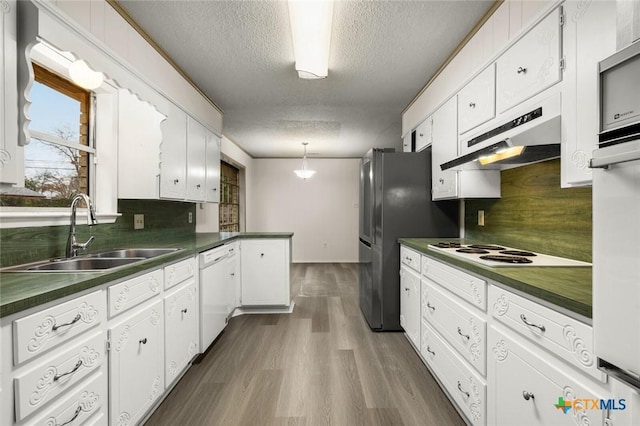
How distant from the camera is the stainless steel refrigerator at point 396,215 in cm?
289

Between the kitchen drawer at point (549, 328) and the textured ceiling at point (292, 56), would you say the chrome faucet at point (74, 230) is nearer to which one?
the textured ceiling at point (292, 56)

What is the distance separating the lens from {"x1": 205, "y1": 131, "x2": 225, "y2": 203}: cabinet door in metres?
3.29

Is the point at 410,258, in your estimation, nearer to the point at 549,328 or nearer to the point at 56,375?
the point at 549,328

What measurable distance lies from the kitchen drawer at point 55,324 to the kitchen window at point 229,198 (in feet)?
13.4

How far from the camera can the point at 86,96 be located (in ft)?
6.65

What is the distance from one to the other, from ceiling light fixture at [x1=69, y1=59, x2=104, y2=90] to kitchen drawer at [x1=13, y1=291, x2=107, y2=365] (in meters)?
1.12

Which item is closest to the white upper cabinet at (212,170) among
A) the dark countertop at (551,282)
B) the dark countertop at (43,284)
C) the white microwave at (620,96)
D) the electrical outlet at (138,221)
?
the electrical outlet at (138,221)

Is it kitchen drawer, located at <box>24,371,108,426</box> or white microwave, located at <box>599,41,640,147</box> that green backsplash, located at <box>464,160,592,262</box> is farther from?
kitchen drawer, located at <box>24,371,108,426</box>

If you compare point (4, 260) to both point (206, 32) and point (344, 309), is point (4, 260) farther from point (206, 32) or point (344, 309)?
point (344, 309)

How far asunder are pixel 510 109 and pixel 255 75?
7.22ft

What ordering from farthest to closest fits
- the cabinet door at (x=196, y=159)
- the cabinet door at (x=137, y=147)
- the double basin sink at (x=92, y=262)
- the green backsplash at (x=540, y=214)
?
1. the cabinet door at (x=196, y=159)
2. the cabinet door at (x=137, y=147)
3. the green backsplash at (x=540, y=214)
4. the double basin sink at (x=92, y=262)

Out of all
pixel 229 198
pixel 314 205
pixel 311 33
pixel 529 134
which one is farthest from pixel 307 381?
pixel 314 205

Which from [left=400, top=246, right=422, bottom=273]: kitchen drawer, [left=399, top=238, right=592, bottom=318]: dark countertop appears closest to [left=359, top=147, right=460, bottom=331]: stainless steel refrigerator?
[left=400, top=246, right=422, bottom=273]: kitchen drawer

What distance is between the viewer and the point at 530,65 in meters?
1.54
